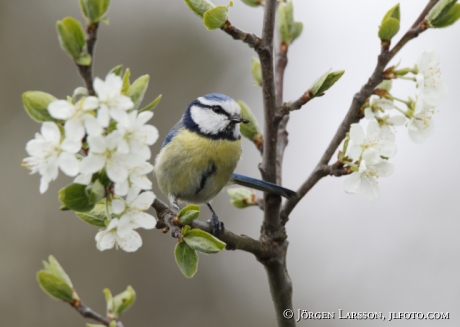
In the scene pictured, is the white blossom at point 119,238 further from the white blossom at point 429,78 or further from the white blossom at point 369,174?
the white blossom at point 429,78

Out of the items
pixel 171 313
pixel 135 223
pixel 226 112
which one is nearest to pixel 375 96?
pixel 135 223

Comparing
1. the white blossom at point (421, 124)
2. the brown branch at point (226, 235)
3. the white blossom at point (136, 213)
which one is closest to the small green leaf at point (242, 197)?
the brown branch at point (226, 235)

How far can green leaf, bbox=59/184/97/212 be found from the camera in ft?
3.67

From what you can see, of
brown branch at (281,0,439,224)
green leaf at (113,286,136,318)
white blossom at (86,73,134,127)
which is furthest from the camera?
brown branch at (281,0,439,224)

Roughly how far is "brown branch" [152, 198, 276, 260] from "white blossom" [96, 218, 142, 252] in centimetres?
18

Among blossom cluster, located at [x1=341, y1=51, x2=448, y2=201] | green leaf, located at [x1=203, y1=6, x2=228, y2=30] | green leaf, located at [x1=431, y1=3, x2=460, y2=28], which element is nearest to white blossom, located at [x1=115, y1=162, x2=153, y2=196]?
green leaf, located at [x1=203, y1=6, x2=228, y2=30]

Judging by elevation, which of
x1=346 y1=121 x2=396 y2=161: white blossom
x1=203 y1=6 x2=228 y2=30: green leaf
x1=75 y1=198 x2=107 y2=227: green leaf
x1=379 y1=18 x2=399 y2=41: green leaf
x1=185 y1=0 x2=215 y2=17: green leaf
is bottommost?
x1=75 y1=198 x2=107 y2=227: green leaf

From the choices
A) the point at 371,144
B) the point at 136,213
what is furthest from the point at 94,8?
the point at 371,144

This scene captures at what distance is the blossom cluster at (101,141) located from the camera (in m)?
1.03

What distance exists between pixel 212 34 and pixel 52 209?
8.78 ft

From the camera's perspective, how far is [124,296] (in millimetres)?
1227

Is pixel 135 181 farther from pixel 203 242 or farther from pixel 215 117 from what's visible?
pixel 215 117

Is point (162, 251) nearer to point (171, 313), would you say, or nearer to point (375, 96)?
point (171, 313)

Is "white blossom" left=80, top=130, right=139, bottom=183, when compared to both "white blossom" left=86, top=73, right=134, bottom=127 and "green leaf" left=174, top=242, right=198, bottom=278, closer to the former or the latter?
"white blossom" left=86, top=73, right=134, bottom=127
